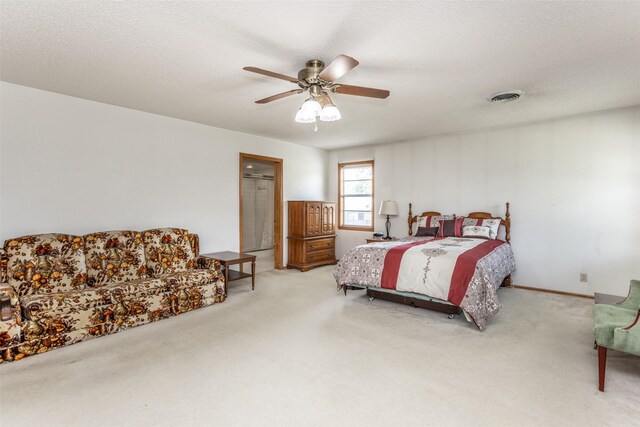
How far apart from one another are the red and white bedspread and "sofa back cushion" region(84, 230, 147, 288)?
2499 millimetres

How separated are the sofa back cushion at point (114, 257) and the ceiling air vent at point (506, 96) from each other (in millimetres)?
4493

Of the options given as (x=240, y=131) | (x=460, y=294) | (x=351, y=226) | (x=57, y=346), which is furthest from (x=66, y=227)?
(x=351, y=226)

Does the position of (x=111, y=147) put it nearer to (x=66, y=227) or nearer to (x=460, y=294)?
(x=66, y=227)

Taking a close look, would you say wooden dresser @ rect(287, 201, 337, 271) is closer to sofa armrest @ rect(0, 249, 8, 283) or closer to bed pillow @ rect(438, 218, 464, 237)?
bed pillow @ rect(438, 218, 464, 237)

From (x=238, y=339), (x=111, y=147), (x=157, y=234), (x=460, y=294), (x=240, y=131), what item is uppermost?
(x=240, y=131)

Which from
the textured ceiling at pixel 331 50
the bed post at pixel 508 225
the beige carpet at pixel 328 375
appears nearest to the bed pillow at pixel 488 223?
the bed post at pixel 508 225

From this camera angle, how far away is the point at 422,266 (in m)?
3.57

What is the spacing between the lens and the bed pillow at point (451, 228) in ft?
16.7

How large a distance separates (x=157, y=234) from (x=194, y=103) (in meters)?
1.72

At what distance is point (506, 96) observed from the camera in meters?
3.49

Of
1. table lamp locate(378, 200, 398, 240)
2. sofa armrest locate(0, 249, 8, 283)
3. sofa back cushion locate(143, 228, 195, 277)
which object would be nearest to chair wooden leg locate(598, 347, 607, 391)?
table lamp locate(378, 200, 398, 240)

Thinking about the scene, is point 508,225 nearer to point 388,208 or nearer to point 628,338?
point 388,208

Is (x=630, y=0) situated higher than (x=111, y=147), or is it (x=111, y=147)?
(x=630, y=0)

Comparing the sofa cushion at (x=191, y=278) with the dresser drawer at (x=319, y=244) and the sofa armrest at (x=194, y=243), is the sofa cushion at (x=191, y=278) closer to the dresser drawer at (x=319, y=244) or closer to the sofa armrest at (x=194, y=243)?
the sofa armrest at (x=194, y=243)
